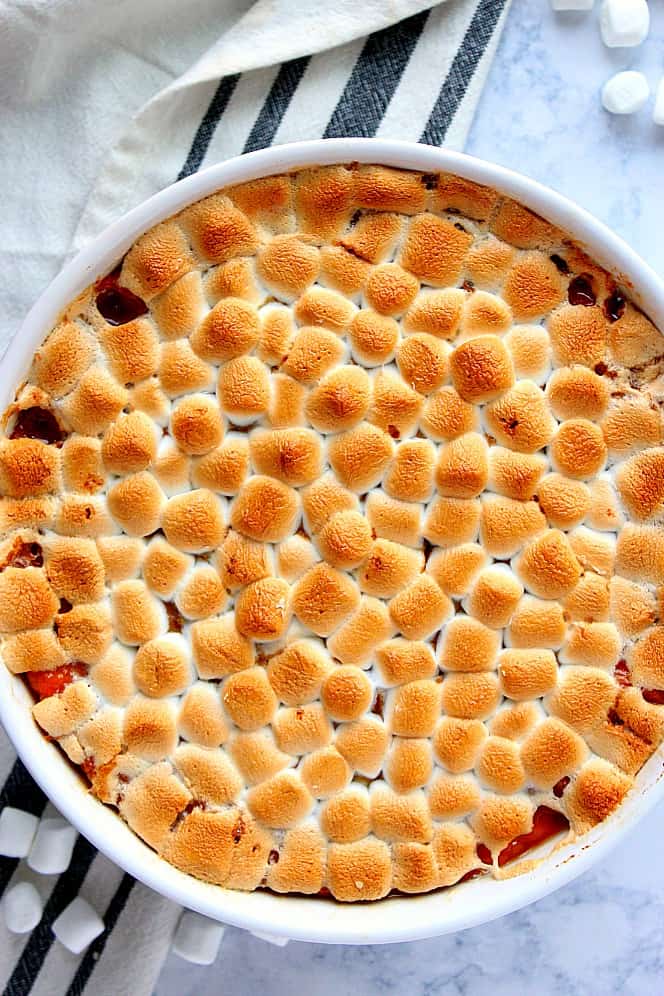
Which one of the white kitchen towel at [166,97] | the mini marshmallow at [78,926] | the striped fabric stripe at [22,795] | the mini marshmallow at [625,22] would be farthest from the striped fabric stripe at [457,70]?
→ the mini marshmallow at [78,926]

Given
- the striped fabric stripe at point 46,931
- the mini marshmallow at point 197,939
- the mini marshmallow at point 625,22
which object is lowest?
the striped fabric stripe at point 46,931

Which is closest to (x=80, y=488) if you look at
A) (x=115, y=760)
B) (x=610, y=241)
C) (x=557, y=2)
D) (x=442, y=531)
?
(x=115, y=760)

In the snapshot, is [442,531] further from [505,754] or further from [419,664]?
[505,754]

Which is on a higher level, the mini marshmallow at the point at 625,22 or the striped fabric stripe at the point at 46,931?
the mini marshmallow at the point at 625,22

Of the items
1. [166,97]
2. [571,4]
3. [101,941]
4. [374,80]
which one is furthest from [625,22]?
[101,941]

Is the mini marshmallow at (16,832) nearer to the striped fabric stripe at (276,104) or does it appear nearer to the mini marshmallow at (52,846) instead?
the mini marshmallow at (52,846)
